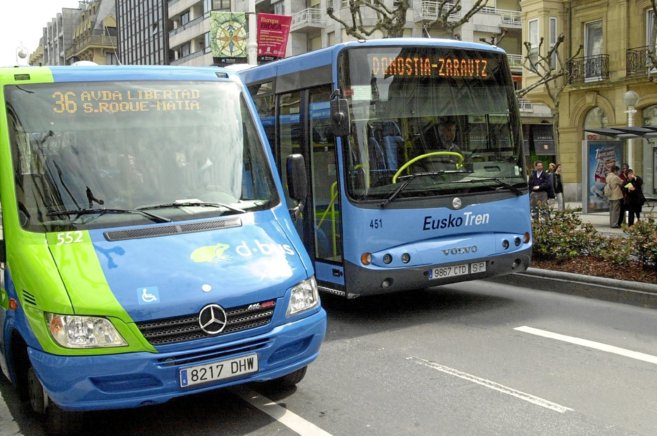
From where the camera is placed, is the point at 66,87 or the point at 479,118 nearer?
the point at 66,87

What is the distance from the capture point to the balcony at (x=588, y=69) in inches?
1275

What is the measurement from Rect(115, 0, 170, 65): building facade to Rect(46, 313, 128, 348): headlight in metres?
73.5

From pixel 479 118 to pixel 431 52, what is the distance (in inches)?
36.4

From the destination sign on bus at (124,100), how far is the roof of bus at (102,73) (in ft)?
0.40

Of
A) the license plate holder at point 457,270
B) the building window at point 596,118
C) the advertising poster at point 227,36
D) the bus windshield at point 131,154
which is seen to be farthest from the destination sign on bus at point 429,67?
the building window at point 596,118

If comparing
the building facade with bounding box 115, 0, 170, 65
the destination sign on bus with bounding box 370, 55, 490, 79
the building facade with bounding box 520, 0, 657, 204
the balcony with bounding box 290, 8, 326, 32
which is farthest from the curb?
the building facade with bounding box 115, 0, 170, 65

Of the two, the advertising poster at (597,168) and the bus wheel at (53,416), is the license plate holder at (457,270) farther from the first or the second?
the advertising poster at (597,168)

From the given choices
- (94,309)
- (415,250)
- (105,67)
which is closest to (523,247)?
(415,250)

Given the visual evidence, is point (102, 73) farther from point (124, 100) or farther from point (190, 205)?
point (190, 205)

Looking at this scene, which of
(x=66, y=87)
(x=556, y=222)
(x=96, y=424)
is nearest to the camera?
(x=96, y=424)

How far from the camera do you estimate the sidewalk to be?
9.09 m

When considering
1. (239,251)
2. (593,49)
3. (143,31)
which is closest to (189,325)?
(239,251)

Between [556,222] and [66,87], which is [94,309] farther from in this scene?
[556,222]

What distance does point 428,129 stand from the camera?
8.59m
